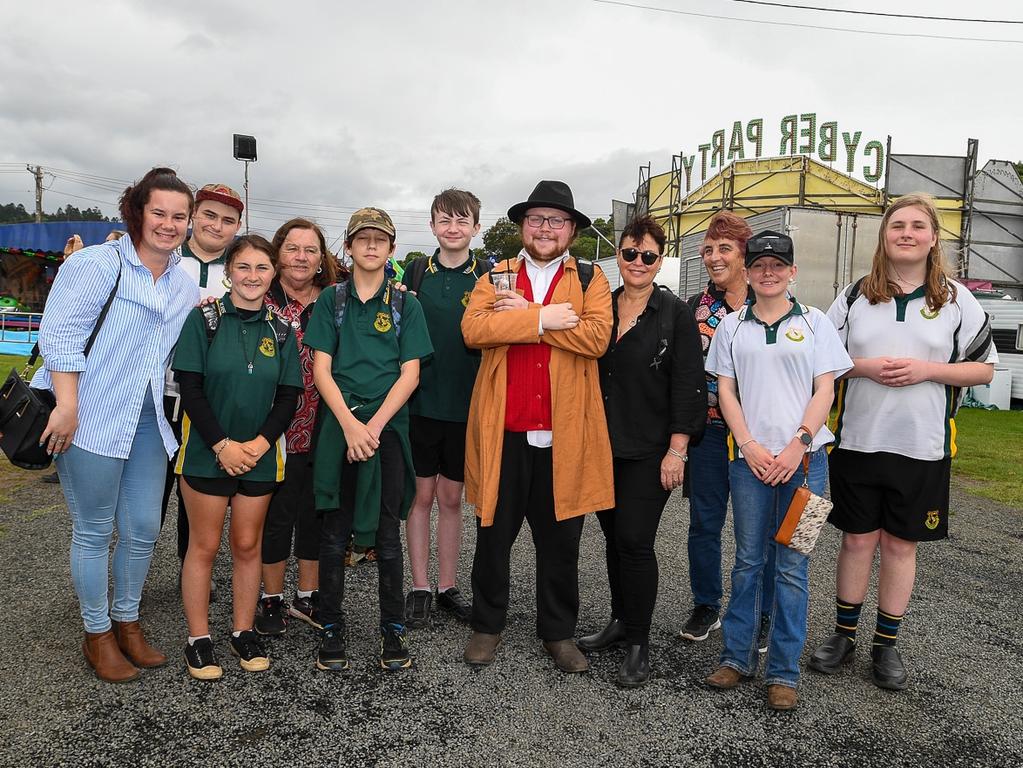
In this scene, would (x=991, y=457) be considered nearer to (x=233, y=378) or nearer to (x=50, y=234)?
(x=233, y=378)

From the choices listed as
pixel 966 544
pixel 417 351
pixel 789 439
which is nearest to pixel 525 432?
pixel 417 351

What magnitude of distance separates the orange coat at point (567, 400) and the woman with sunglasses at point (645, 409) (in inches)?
4.2

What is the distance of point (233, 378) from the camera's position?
3.17 metres

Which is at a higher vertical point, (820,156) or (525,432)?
(820,156)

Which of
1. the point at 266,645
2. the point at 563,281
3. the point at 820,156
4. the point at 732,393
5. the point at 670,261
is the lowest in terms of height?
the point at 266,645

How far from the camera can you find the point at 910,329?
3.35 m

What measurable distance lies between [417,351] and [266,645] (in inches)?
68.7

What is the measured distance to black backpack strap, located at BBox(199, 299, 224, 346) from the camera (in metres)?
3.20

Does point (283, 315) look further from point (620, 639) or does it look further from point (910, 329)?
point (910, 329)

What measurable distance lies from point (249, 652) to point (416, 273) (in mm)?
2225

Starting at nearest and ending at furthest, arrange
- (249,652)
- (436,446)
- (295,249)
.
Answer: (249,652)
(295,249)
(436,446)

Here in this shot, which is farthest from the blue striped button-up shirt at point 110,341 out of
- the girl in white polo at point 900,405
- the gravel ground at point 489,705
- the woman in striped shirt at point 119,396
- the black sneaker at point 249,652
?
the girl in white polo at point 900,405

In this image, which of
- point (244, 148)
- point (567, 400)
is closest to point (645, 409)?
point (567, 400)

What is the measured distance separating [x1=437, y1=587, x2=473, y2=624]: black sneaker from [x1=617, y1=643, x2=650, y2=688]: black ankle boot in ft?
3.32
